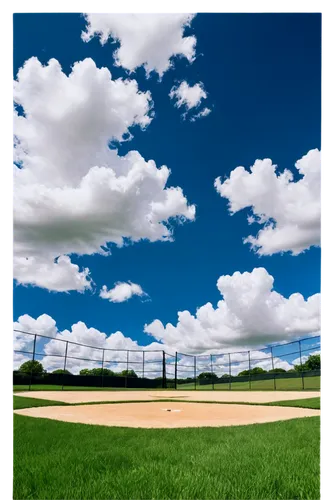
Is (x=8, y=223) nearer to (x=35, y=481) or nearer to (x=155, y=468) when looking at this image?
(x=35, y=481)

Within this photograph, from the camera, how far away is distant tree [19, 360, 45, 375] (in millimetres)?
17109

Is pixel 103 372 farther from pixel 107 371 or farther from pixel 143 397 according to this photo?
pixel 143 397

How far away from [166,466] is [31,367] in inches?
656

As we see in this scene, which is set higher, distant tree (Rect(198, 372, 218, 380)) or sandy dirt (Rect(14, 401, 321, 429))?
sandy dirt (Rect(14, 401, 321, 429))

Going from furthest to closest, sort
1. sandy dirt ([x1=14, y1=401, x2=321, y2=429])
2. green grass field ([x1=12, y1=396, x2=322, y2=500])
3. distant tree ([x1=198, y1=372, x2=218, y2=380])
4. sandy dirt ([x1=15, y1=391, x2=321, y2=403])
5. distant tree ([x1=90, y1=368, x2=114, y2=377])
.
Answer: distant tree ([x1=198, y1=372, x2=218, y2=380]), distant tree ([x1=90, y1=368, x2=114, y2=377]), sandy dirt ([x1=15, y1=391, x2=321, y2=403]), sandy dirt ([x1=14, y1=401, x2=321, y2=429]), green grass field ([x1=12, y1=396, x2=322, y2=500])

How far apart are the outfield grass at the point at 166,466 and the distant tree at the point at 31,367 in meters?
14.5

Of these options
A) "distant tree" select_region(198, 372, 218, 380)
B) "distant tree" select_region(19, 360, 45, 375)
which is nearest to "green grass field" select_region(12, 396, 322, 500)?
"distant tree" select_region(19, 360, 45, 375)

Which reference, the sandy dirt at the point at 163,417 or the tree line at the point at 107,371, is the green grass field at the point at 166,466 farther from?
the tree line at the point at 107,371

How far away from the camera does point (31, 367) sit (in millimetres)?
17297

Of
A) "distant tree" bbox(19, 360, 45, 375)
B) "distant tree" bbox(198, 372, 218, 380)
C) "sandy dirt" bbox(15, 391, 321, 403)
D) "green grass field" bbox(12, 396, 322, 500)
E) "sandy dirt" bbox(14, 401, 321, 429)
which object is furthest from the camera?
"distant tree" bbox(198, 372, 218, 380)

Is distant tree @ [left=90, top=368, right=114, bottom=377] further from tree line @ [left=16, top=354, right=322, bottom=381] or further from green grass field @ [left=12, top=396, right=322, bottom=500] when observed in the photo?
green grass field @ [left=12, top=396, right=322, bottom=500]

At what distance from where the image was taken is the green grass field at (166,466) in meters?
1.90
